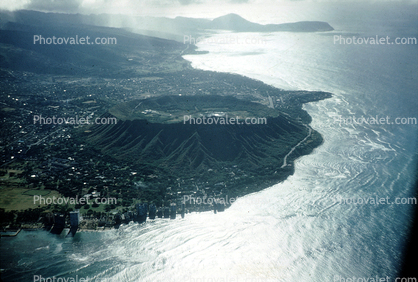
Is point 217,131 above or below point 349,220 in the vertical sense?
above

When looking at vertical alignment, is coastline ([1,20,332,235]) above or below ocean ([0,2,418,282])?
above

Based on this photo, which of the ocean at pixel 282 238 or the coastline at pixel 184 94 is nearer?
the ocean at pixel 282 238

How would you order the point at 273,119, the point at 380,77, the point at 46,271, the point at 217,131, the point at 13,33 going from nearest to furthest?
the point at 46,271, the point at 217,131, the point at 273,119, the point at 380,77, the point at 13,33

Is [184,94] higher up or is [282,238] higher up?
[184,94]

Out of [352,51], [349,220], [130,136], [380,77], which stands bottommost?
[349,220]

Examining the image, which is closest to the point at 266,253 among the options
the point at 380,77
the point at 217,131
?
the point at 217,131

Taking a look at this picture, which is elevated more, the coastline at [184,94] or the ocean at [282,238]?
the coastline at [184,94]

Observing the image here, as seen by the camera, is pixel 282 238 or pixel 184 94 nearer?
pixel 282 238

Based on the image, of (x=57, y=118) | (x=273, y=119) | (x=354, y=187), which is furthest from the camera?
(x=57, y=118)

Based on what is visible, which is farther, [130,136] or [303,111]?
[303,111]

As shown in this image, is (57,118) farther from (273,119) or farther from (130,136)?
(273,119)

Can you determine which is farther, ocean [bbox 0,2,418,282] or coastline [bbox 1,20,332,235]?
coastline [bbox 1,20,332,235]
